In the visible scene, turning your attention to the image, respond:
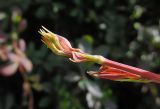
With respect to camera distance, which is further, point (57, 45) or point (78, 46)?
point (78, 46)

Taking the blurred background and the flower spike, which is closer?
the flower spike

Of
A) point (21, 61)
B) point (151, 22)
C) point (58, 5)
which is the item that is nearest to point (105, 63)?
point (21, 61)

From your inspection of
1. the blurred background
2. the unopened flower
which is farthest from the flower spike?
the blurred background

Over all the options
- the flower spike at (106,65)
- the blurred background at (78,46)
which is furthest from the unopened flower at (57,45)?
the blurred background at (78,46)

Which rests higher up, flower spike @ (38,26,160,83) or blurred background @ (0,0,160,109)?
blurred background @ (0,0,160,109)

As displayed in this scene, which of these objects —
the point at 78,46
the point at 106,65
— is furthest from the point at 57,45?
the point at 78,46

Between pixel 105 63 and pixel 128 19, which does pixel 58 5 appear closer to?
pixel 128 19

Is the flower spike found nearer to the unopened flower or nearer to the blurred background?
the unopened flower

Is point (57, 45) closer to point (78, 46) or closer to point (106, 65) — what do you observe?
point (106, 65)

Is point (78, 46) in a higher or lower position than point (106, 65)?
higher
